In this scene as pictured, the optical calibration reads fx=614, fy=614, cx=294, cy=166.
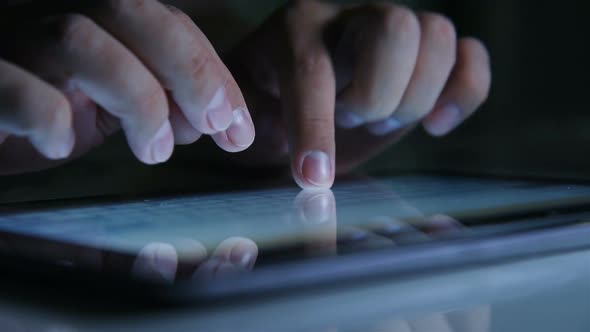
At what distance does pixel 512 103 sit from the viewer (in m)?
1.12

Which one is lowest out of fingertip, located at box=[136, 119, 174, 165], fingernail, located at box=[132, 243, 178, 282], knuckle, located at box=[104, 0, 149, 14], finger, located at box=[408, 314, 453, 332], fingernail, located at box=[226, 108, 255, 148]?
finger, located at box=[408, 314, 453, 332]

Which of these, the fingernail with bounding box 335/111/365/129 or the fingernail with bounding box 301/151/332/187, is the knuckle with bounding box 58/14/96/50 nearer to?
the fingernail with bounding box 301/151/332/187

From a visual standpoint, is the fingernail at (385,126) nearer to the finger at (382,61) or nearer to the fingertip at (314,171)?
the finger at (382,61)

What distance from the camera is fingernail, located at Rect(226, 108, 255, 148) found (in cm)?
43

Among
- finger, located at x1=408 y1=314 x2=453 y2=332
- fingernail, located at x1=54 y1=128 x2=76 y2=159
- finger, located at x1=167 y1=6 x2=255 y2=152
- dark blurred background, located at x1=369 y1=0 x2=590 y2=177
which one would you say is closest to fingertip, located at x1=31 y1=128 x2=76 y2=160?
fingernail, located at x1=54 y1=128 x2=76 y2=159

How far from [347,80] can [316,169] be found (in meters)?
0.19

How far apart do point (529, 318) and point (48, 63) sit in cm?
31

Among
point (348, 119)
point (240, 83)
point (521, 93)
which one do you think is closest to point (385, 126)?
point (348, 119)

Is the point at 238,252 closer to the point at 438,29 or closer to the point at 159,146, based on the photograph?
the point at 159,146

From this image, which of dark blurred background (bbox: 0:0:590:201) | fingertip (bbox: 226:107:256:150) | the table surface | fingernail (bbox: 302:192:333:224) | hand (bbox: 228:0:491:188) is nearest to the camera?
the table surface

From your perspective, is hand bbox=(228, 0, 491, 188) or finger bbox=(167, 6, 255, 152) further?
hand bbox=(228, 0, 491, 188)

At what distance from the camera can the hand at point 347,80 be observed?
530mm

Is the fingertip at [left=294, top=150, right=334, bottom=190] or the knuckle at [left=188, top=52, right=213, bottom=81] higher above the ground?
the knuckle at [left=188, top=52, right=213, bottom=81]

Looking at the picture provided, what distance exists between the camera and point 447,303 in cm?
23
